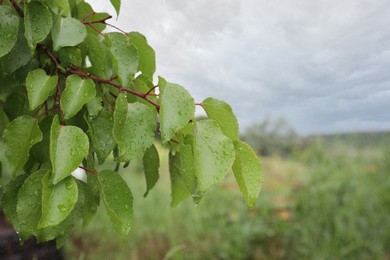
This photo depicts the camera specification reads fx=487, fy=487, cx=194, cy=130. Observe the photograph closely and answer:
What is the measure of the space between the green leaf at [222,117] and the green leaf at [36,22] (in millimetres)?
248

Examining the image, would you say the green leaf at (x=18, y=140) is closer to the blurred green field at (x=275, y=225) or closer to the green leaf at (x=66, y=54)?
the green leaf at (x=66, y=54)

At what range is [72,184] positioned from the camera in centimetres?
60

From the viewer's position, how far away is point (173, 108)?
1.98 ft

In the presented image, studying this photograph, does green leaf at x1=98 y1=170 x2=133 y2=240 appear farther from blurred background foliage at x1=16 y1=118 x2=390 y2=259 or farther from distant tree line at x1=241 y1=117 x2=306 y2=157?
distant tree line at x1=241 y1=117 x2=306 y2=157

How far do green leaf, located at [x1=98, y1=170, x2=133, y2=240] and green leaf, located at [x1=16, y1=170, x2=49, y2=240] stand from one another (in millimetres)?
78

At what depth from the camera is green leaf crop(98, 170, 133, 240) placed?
648mm

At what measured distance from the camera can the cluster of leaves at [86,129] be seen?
589 millimetres

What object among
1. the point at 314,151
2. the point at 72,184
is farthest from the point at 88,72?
the point at 314,151

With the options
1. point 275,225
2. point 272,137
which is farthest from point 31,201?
point 272,137

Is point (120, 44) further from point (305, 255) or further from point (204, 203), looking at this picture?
point (204, 203)

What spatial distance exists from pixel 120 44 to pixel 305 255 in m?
2.39

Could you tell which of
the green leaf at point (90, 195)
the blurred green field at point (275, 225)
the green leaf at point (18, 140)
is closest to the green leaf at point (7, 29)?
the green leaf at point (18, 140)

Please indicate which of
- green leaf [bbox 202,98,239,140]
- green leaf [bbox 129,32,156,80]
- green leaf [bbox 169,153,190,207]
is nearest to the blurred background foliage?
green leaf [bbox 169,153,190,207]

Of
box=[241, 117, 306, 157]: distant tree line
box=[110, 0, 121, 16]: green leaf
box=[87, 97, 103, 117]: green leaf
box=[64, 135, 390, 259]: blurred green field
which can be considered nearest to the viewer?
box=[87, 97, 103, 117]: green leaf
